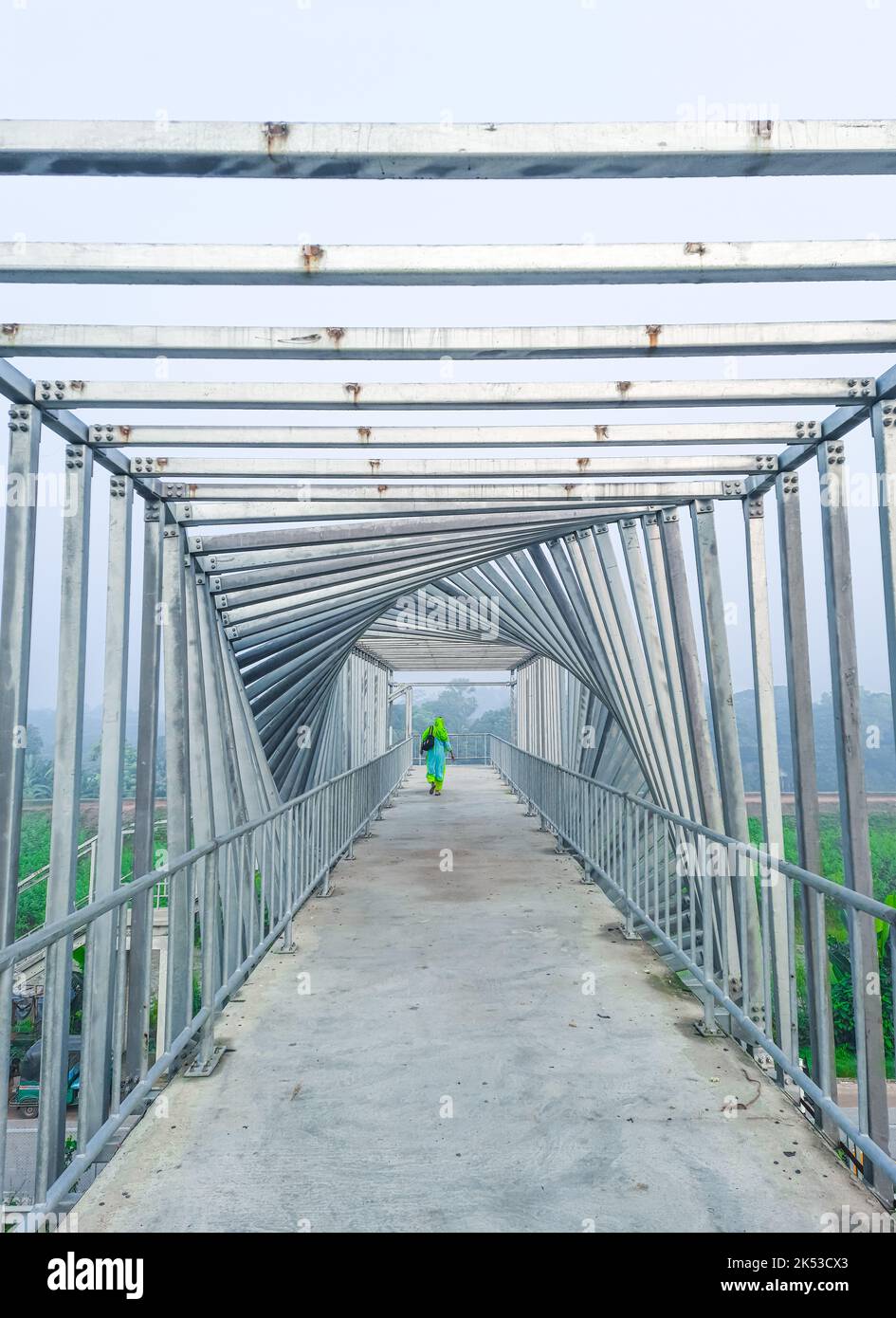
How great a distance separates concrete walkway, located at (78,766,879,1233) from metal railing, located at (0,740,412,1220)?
22cm

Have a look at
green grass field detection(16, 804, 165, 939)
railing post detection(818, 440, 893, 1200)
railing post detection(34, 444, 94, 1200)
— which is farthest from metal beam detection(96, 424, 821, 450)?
green grass field detection(16, 804, 165, 939)

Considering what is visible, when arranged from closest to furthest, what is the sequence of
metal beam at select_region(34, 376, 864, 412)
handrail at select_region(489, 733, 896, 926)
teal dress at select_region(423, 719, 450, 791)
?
handrail at select_region(489, 733, 896, 926) → metal beam at select_region(34, 376, 864, 412) → teal dress at select_region(423, 719, 450, 791)

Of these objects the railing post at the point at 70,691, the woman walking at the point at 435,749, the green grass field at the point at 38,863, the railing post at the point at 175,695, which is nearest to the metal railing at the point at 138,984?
the railing post at the point at 70,691

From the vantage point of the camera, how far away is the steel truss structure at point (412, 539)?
2748mm

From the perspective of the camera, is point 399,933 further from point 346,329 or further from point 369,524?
point 346,329

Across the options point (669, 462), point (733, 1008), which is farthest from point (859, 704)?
point (669, 462)

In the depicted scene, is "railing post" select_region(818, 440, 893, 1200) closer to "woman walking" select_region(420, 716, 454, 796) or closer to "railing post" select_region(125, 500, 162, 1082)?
"railing post" select_region(125, 500, 162, 1082)

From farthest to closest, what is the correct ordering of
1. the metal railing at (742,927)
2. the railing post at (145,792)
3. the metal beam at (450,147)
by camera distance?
the railing post at (145,792), the metal railing at (742,927), the metal beam at (450,147)

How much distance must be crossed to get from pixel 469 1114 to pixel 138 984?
6.77 ft

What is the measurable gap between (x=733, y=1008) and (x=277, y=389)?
3.93 metres

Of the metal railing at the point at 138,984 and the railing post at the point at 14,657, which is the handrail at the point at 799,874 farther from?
the railing post at the point at 14,657

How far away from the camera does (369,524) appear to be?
723 cm

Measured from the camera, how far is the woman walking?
59.8 ft

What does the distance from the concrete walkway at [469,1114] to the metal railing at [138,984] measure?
22 centimetres
